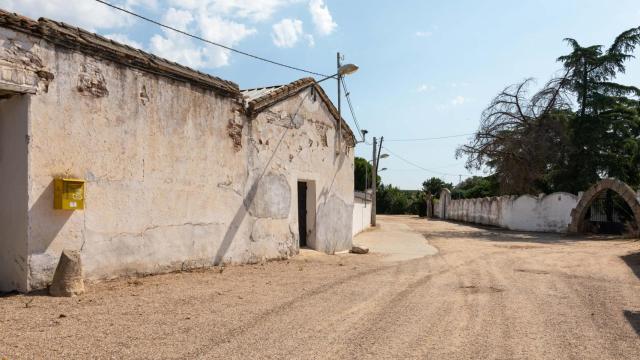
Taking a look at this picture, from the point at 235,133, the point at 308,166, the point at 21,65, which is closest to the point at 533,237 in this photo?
the point at 308,166

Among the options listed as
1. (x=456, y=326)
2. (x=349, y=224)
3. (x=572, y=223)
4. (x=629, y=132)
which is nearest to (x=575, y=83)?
(x=629, y=132)

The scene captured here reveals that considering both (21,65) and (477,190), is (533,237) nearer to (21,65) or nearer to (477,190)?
(21,65)

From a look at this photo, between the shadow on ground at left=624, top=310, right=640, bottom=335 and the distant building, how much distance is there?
6618 millimetres

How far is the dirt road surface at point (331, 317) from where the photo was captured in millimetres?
4492

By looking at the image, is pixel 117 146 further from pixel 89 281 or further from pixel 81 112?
pixel 89 281

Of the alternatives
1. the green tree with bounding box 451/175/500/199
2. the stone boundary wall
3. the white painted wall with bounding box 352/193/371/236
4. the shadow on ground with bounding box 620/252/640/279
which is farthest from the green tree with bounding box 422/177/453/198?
the shadow on ground with bounding box 620/252/640/279

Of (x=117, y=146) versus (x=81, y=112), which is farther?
(x=117, y=146)

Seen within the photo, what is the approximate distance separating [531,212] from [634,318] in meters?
21.8

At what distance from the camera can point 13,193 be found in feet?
20.5

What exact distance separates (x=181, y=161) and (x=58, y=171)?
7.32 feet

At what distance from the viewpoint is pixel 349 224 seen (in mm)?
13961

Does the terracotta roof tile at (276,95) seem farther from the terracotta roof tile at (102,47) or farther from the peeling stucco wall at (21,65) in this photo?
the peeling stucco wall at (21,65)

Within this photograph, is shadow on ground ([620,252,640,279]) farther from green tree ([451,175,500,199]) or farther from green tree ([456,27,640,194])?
green tree ([451,175,500,199])

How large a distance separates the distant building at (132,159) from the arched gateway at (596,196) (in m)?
14.7
